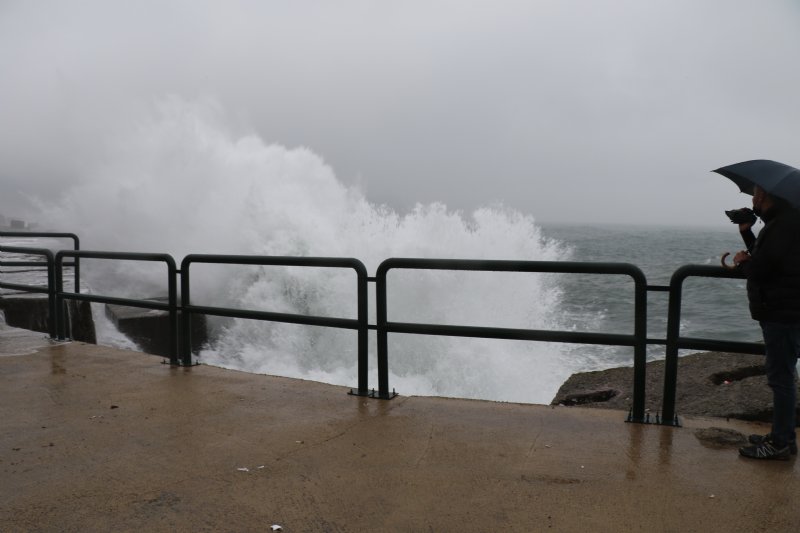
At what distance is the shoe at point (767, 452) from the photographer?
3.35 m

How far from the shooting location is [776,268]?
3.17m

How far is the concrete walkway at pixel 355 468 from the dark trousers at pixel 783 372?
20cm

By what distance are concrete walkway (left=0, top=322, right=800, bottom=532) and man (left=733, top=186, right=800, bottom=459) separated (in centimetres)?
19

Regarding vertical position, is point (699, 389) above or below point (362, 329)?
below

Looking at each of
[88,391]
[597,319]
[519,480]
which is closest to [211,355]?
[88,391]

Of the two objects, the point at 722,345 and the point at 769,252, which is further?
the point at 722,345

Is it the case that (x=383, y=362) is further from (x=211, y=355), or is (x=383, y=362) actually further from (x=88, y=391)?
(x=211, y=355)

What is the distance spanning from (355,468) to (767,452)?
2.25 meters

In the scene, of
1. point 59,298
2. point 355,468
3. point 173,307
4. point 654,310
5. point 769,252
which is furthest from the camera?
point 654,310

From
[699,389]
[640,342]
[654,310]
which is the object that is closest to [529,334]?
[640,342]

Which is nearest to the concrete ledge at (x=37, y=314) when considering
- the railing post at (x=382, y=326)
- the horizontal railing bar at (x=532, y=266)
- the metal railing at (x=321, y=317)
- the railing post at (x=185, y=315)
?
the railing post at (x=185, y=315)

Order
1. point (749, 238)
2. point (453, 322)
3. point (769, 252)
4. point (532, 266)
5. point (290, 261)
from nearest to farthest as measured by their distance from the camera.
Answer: point (769, 252) → point (749, 238) → point (532, 266) → point (290, 261) → point (453, 322)

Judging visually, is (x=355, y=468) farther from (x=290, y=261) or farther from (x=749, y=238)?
(x=749, y=238)

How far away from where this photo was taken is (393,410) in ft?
14.2
